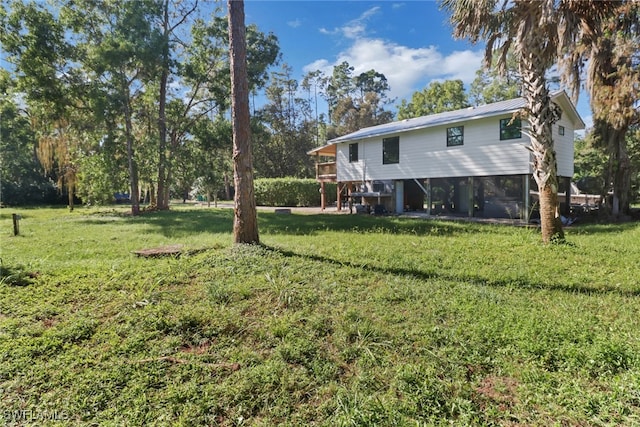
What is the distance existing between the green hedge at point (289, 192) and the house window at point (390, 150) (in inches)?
371

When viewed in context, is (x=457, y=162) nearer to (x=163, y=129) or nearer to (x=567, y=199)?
(x=567, y=199)

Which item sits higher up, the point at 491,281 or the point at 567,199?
the point at 567,199

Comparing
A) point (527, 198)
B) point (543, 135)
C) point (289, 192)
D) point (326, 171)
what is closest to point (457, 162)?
point (527, 198)

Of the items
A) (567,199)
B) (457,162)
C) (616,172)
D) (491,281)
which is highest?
(457,162)

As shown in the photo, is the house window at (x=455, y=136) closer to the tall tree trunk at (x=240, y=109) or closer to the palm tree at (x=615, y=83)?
the palm tree at (x=615, y=83)

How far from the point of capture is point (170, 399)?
2.38 m

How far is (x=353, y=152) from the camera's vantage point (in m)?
18.1

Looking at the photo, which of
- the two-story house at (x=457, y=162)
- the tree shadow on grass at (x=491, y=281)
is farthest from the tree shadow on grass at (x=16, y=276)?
the two-story house at (x=457, y=162)

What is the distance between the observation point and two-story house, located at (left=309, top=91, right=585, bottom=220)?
40.5 ft

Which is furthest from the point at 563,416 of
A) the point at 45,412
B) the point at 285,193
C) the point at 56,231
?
the point at 285,193

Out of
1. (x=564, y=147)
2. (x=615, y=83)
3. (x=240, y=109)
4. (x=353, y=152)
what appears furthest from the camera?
(x=353, y=152)

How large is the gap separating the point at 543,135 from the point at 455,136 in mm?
6726

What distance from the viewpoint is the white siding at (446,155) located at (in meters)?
12.2

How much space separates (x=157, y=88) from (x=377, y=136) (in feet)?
43.1
